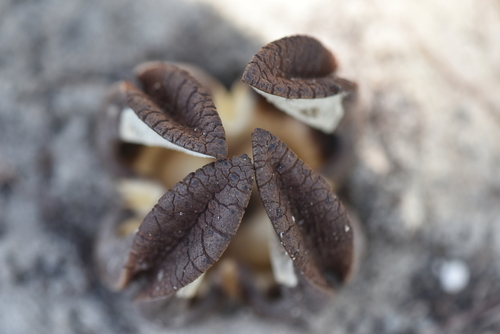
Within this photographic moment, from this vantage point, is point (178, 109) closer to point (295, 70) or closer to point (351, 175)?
point (295, 70)

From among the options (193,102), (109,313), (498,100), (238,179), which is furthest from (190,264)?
(498,100)

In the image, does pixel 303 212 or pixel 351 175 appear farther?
pixel 351 175

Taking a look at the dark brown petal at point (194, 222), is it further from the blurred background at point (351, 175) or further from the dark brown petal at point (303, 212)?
the blurred background at point (351, 175)

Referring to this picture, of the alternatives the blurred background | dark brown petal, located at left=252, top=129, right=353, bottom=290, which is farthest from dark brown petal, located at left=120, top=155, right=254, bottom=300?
the blurred background

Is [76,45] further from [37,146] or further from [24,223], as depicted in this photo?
[24,223]

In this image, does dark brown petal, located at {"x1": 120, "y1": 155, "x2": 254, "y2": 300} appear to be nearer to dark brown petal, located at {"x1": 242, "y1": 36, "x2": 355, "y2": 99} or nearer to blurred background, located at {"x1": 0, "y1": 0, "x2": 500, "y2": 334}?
dark brown petal, located at {"x1": 242, "y1": 36, "x2": 355, "y2": 99}

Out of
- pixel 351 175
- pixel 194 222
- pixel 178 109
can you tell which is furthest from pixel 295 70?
pixel 351 175
